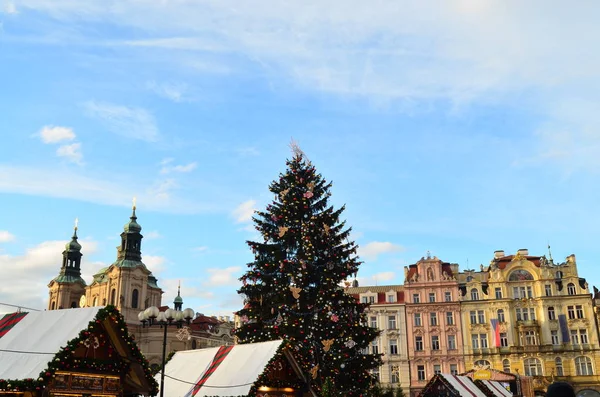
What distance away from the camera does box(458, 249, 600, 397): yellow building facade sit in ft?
166

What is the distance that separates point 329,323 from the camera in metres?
24.3

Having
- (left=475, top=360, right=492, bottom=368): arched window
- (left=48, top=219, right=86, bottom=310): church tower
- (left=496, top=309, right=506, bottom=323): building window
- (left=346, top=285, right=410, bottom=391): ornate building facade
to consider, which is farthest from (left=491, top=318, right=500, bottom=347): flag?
(left=48, top=219, right=86, bottom=310): church tower

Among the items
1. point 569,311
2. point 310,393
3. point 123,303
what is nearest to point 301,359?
point 310,393

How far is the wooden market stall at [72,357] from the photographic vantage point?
→ 1238cm

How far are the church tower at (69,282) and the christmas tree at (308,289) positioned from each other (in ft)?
207

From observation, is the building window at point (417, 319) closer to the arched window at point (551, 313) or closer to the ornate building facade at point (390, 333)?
the ornate building facade at point (390, 333)

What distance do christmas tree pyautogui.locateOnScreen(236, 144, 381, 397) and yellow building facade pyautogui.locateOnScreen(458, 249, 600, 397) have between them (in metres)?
30.7

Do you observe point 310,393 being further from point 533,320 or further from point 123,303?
point 123,303

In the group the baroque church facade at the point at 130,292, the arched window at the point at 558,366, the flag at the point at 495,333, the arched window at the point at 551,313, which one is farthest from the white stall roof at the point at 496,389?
the baroque church facade at the point at 130,292

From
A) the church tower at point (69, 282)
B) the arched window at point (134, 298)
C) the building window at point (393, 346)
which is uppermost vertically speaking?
the church tower at point (69, 282)

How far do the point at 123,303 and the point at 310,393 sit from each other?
60373 millimetres

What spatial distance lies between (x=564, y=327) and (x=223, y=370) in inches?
1747

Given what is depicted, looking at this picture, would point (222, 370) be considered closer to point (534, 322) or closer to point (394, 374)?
point (394, 374)

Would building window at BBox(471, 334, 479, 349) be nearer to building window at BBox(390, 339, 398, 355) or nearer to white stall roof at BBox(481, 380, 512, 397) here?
building window at BBox(390, 339, 398, 355)
